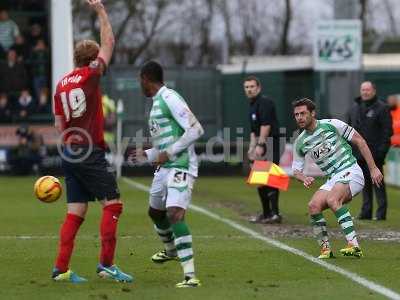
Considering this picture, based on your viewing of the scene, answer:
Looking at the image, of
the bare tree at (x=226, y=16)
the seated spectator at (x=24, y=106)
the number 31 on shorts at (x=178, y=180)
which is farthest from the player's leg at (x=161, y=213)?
the bare tree at (x=226, y=16)

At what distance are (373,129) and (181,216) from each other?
7386 mm

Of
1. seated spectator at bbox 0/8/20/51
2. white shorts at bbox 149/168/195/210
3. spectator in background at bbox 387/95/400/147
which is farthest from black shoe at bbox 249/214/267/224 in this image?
seated spectator at bbox 0/8/20/51

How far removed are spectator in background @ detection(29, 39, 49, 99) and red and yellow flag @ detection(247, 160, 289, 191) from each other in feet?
34.3

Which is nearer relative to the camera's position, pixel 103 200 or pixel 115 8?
pixel 103 200

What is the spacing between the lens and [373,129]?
1666 cm

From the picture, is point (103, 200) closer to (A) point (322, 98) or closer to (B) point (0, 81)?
(B) point (0, 81)

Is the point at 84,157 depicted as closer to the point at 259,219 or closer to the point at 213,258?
the point at 213,258

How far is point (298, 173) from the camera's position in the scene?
39.6 feet

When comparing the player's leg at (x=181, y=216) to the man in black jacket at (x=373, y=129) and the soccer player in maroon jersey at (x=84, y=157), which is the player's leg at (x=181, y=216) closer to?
the soccer player in maroon jersey at (x=84, y=157)

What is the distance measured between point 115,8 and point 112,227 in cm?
4352

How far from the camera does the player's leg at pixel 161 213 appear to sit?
1020cm

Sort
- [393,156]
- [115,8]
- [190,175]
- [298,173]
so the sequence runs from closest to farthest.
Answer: [190,175] → [298,173] → [393,156] → [115,8]

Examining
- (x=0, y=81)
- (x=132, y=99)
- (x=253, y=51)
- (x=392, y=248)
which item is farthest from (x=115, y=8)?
(x=392, y=248)

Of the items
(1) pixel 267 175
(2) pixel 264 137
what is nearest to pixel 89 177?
(1) pixel 267 175
